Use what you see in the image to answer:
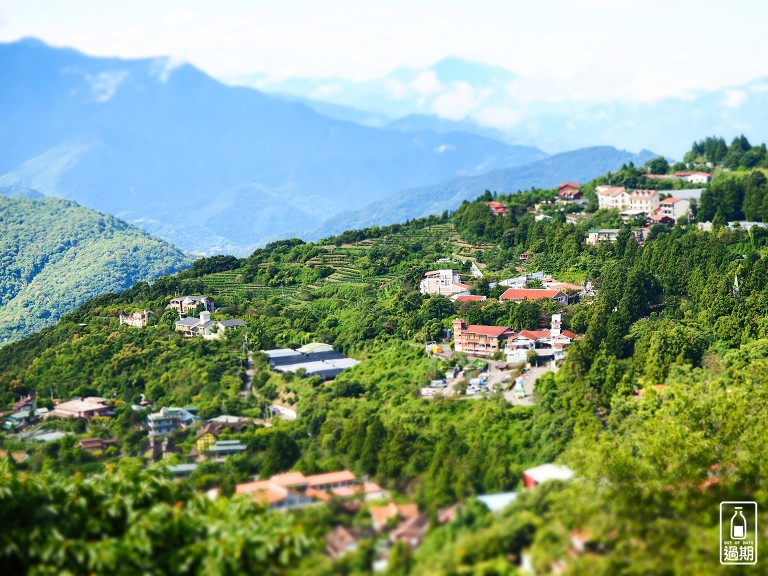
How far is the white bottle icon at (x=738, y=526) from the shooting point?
289 inches

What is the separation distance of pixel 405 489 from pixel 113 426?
5441 millimetres

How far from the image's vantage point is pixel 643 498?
27.1 feet

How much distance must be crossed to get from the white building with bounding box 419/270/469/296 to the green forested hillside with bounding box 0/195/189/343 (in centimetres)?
1563

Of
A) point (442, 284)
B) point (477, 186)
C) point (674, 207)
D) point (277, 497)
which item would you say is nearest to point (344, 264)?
point (442, 284)

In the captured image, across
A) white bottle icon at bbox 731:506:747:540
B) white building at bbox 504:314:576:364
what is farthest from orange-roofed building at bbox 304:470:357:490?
white building at bbox 504:314:576:364

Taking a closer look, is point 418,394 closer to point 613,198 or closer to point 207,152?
point 613,198

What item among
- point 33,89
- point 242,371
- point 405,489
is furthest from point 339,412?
point 33,89

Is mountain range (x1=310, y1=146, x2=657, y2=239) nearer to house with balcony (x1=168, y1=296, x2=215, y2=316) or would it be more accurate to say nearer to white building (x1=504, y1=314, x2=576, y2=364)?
house with balcony (x1=168, y1=296, x2=215, y2=316)

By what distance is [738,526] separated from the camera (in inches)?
299

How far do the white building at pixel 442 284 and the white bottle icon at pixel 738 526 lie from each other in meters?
13.3

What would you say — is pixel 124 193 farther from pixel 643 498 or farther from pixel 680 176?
pixel 643 498

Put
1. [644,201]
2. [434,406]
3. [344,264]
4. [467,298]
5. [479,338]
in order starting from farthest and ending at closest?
[644,201]
[344,264]
[467,298]
[479,338]
[434,406]

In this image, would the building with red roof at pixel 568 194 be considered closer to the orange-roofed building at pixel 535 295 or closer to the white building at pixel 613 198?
the white building at pixel 613 198

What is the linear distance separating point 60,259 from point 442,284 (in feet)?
76.4
